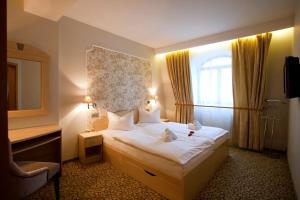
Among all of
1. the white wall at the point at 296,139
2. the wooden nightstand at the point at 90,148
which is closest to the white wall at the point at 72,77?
the wooden nightstand at the point at 90,148

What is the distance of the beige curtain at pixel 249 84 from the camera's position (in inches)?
131

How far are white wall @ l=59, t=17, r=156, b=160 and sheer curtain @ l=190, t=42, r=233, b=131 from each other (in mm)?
2880

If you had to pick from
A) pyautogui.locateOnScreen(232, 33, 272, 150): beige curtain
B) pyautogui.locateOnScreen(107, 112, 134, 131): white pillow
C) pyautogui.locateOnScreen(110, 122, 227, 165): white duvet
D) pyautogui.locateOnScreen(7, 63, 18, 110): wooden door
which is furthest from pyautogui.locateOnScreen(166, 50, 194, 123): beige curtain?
pyautogui.locateOnScreen(7, 63, 18, 110): wooden door

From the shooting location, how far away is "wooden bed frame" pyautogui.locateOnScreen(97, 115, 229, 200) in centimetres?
181

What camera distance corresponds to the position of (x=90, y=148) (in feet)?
10.2

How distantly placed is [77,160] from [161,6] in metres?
3.25

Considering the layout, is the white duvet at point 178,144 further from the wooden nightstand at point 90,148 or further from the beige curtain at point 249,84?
the beige curtain at point 249,84

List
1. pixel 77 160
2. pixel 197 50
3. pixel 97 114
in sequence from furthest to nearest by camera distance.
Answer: pixel 197 50 < pixel 97 114 < pixel 77 160

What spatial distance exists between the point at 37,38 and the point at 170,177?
2.95 m

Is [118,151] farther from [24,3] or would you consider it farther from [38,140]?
[24,3]

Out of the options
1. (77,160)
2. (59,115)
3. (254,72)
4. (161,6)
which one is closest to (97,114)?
(59,115)

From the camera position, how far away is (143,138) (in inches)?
104

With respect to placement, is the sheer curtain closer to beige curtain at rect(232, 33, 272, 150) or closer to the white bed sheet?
beige curtain at rect(232, 33, 272, 150)

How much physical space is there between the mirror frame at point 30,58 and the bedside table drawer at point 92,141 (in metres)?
0.86
